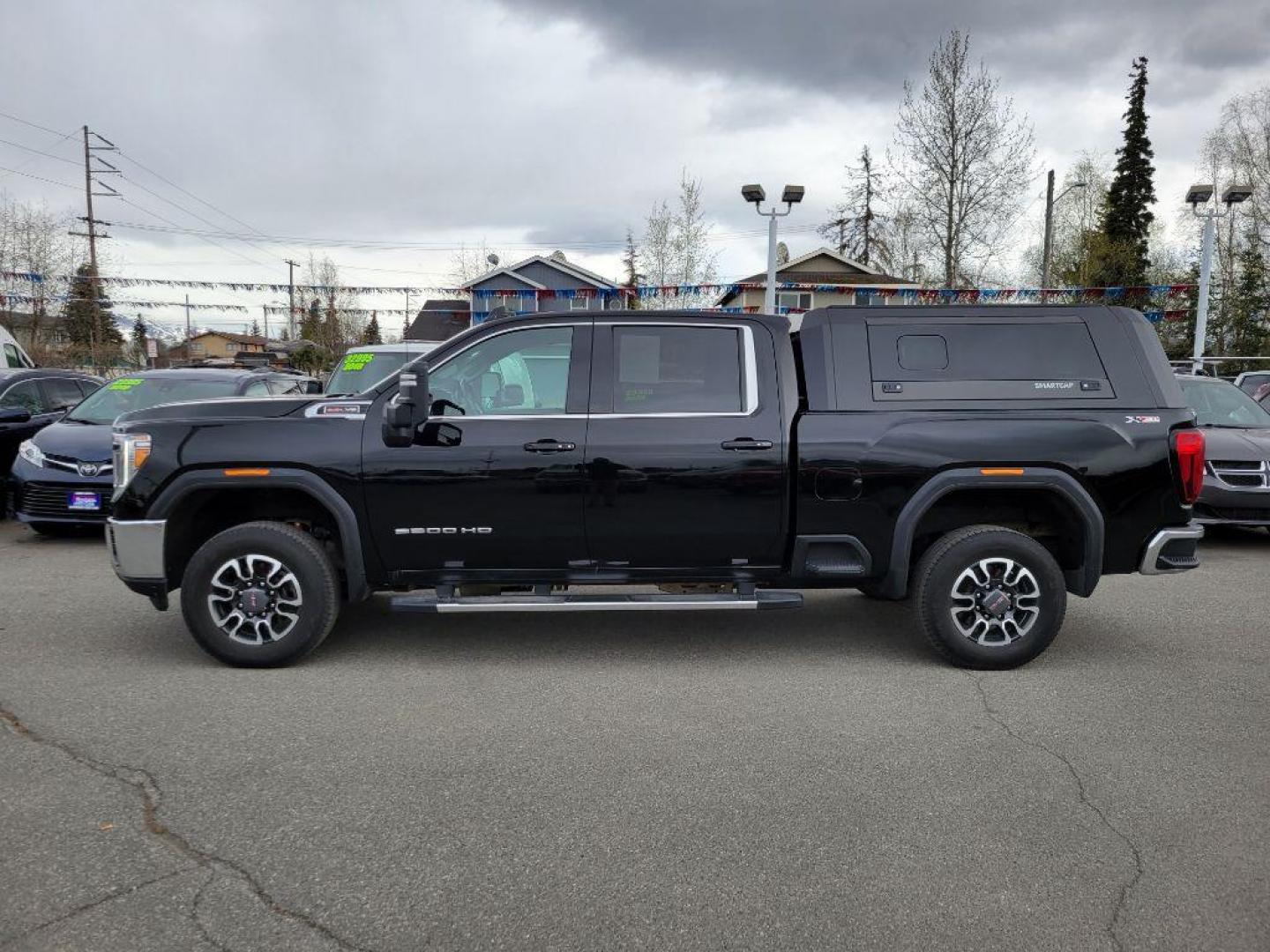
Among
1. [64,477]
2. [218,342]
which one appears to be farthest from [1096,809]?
[218,342]

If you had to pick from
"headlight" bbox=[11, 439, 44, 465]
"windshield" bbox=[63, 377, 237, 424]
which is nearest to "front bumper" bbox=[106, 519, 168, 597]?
"headlight" bbox=[11, 439, 44, 465]

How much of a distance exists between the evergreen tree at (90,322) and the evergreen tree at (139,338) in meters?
1.58

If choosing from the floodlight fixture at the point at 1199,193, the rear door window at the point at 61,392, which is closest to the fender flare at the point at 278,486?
the rear door window at the point at 61,392

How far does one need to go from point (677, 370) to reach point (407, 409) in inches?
60.0

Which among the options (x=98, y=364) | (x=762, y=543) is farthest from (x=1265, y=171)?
(x=98, y=364)

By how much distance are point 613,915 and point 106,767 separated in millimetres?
2369

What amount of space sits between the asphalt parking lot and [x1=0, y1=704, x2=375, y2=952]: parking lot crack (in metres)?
0.01

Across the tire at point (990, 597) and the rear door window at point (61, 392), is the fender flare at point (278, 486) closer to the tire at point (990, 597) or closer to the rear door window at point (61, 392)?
the tire at point (990, 597)

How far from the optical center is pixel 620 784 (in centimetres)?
367

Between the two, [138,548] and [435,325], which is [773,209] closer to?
[138,548]

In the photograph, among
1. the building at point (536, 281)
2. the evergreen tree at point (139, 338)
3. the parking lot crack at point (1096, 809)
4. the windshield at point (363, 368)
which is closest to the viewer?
the parking lot crack at point (1096, 809)

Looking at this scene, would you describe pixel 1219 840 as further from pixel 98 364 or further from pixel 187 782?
pixel 98 364

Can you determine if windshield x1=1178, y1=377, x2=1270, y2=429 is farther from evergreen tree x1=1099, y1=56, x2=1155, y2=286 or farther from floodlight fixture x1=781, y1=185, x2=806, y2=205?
evergreen tree x1=1099, y1=56, x2=1155, y2=286

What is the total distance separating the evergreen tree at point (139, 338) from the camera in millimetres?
70681
